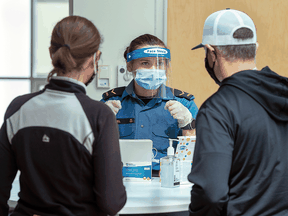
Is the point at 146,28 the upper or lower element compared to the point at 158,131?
upper

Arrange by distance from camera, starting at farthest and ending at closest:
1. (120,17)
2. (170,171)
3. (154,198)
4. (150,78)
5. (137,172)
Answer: (120,17), (150,78), (137,172), (170,171), (154,198)

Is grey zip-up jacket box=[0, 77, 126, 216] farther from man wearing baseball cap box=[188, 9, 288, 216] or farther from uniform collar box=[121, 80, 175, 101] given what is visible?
uniform collar box=[121, 80, 175, 101]

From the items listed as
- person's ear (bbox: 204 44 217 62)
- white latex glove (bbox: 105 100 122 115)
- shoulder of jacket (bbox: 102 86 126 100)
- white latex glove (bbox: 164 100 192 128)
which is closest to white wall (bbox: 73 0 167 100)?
shoulder of jacket (bbox: 102 86 126 100)

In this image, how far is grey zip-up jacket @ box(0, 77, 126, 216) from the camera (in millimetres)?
854

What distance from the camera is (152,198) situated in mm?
1191

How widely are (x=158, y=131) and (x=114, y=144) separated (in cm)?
96

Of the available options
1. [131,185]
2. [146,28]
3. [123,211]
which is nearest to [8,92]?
[146,28]

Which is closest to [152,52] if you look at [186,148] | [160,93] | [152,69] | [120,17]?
[152,69]

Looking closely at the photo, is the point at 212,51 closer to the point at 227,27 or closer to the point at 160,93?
the point at 227,27

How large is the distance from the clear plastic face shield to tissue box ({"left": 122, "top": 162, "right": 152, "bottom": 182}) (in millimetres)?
535

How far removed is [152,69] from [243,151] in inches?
40.8

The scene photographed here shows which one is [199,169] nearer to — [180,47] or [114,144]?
[114,144]

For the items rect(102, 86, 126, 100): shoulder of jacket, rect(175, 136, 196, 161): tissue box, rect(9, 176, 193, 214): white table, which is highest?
rect(102, 86, 126, 100): shoulder of jacket

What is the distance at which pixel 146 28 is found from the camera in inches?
110
